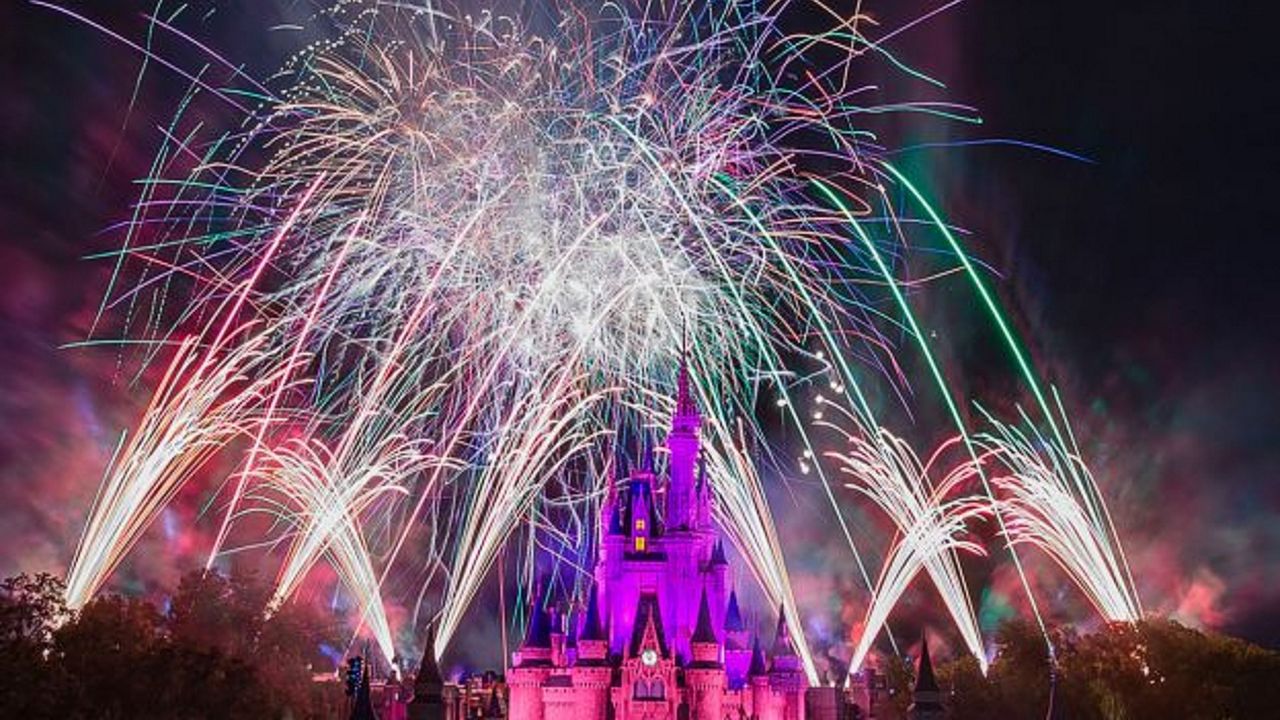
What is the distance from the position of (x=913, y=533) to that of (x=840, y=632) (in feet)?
133

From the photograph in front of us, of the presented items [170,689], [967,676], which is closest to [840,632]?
[967,676]

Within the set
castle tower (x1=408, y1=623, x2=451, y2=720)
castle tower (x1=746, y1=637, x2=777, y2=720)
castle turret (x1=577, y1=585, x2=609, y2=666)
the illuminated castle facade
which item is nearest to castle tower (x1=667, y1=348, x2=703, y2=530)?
the illuminated castle facade

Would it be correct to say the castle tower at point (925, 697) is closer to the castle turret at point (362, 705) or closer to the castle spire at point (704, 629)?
the castle spire at point (704, 629)

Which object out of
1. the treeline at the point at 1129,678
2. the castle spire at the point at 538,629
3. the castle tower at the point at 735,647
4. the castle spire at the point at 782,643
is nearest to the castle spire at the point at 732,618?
the castle tower at the point at 735,647

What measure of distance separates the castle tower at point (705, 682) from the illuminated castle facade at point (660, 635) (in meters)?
0.06

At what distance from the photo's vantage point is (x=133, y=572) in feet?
215

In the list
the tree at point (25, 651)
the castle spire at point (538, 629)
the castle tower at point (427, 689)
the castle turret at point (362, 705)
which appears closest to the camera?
the tree at point (25, 651)

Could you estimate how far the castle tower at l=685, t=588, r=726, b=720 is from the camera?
240 feet

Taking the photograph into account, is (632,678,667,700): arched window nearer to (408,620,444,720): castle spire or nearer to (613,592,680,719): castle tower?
(613,592,680,719): castle tower

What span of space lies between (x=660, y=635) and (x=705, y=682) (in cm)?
380

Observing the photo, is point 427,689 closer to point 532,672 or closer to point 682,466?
point 532,672

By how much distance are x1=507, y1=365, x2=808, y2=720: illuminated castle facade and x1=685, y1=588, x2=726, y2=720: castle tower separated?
59mm

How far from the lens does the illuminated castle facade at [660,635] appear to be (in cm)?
7306

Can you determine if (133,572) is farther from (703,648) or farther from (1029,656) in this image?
(1029,656)
